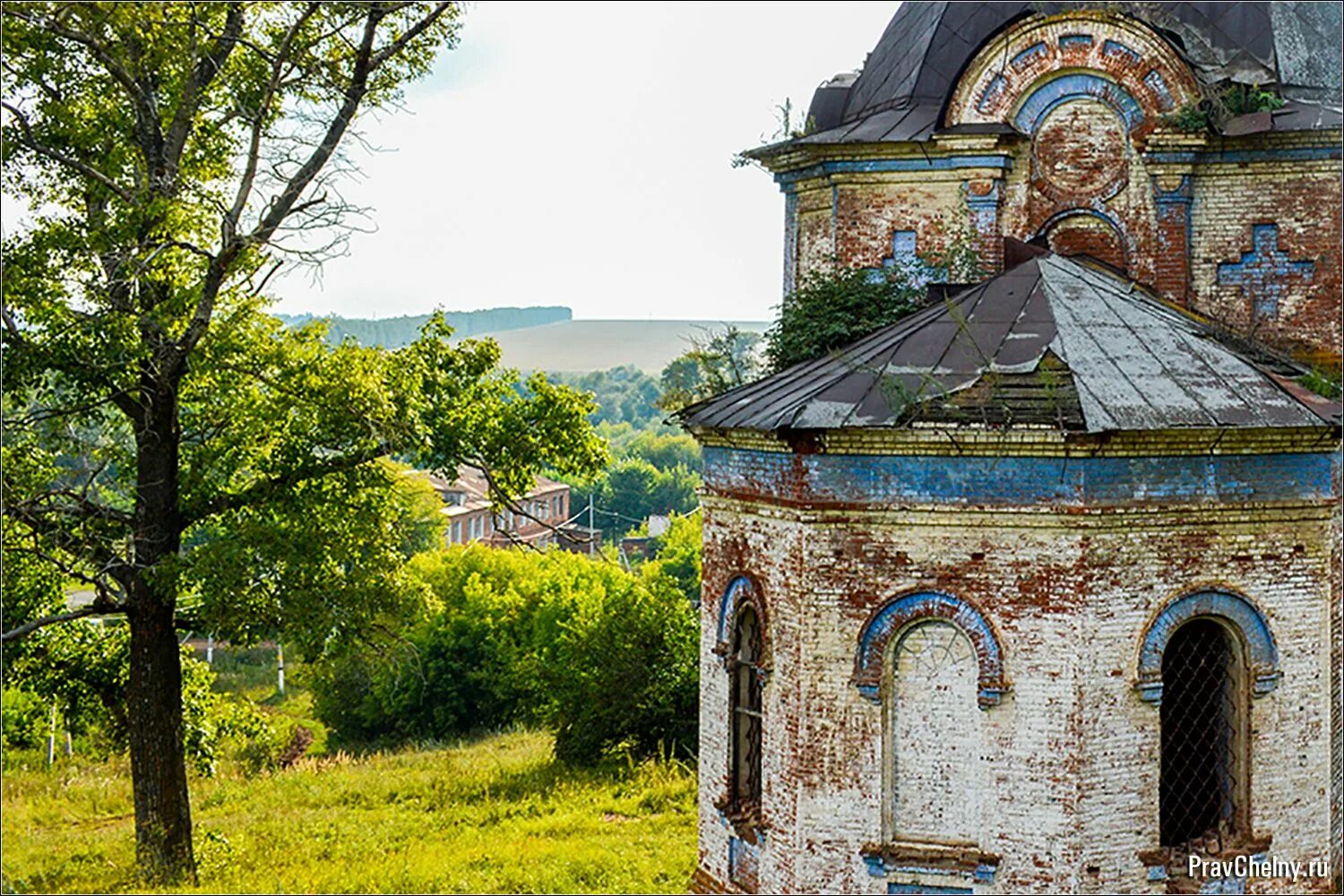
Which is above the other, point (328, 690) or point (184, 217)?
point (184, 217)

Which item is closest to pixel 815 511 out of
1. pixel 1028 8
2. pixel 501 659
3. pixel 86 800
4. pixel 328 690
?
pixel 1028 8

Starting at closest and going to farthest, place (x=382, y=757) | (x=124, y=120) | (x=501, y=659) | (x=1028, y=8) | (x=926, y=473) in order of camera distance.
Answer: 1. (x=926, y=473)
2. (x=1028, y=8)
3. (x=124, y=120)
4. (x=382, y=757)
5. (x=501, y=659)

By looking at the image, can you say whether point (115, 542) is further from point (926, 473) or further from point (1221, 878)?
point (1221, 878)

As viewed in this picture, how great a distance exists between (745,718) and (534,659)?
1476cm

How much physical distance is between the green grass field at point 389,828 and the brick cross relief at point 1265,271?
775 centimetres

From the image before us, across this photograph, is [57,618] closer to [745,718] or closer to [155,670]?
[155,670]

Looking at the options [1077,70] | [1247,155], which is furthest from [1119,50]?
[1247,155]

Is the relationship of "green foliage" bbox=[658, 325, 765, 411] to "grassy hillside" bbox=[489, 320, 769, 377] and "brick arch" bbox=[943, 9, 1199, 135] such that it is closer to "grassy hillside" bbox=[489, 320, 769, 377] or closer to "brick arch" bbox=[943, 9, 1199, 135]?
"brick arch" bbox=[943, 9, 1199, 135]

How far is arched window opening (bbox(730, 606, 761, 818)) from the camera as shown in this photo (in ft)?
33.1

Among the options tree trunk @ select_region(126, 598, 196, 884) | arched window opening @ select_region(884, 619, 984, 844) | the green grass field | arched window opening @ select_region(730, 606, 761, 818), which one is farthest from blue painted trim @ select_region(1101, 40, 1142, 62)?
tree trunk @ select_region(126, 598, 196, 884)

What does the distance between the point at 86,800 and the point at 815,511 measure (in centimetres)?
1299

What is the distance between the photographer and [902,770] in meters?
9.06

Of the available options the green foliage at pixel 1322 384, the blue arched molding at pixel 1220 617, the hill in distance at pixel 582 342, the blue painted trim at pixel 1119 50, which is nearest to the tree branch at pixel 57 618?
the blue arched molding at pixel 1220 617

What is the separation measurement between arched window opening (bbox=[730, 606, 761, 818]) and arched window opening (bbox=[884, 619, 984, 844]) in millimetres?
1332
